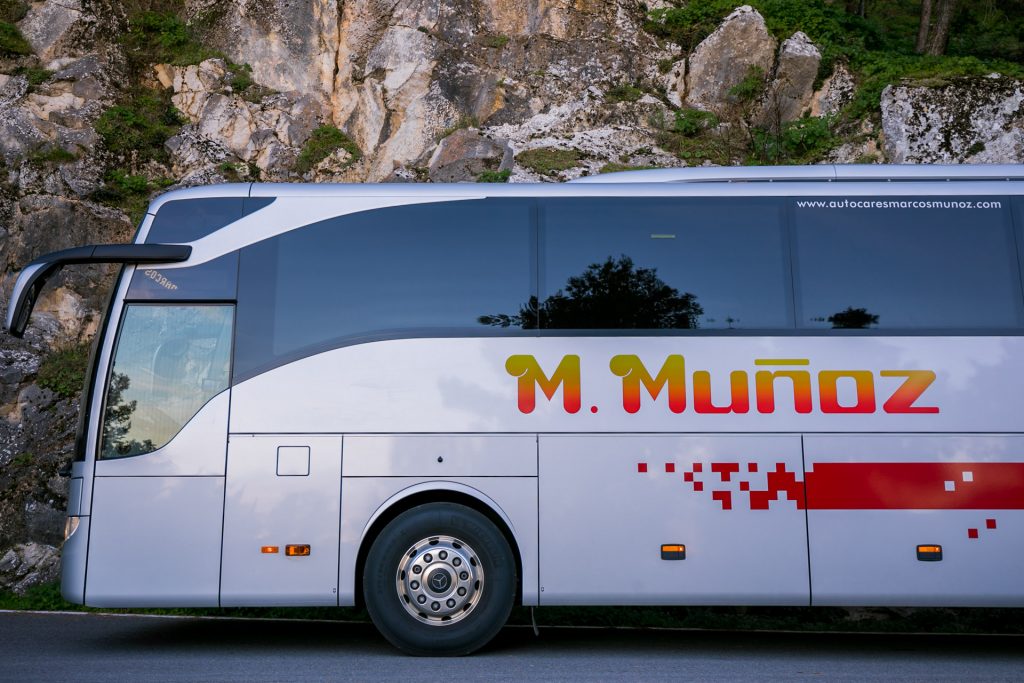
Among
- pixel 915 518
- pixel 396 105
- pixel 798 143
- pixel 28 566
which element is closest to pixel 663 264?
pixel 915 518

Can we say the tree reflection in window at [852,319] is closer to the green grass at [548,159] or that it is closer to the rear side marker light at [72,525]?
the rear side marker light at [72,525]

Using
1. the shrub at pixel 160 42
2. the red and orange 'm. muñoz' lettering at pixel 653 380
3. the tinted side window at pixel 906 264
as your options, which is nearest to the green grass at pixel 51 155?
the shrub at pixel 160 42

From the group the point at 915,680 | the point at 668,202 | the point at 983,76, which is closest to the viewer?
the point at 915,680

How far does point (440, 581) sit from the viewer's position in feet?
23.2

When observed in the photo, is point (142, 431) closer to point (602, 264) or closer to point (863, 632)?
point (602, 264)

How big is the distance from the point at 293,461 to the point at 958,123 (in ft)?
45.9

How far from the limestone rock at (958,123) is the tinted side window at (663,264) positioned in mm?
9859

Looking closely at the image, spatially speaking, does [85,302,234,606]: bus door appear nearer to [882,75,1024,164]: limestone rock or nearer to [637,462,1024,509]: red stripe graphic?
[637,462,1024,509]: red stripe graphic

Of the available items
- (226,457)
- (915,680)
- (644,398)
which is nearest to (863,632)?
(915,680)

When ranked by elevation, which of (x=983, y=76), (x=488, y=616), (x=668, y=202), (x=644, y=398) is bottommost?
(x=488, y=616)

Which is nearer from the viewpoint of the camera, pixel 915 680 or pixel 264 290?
pixel 915 680

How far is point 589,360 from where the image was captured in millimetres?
7184

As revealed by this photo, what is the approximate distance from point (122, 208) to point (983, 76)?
16.1m

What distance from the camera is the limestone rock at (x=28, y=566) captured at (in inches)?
440
